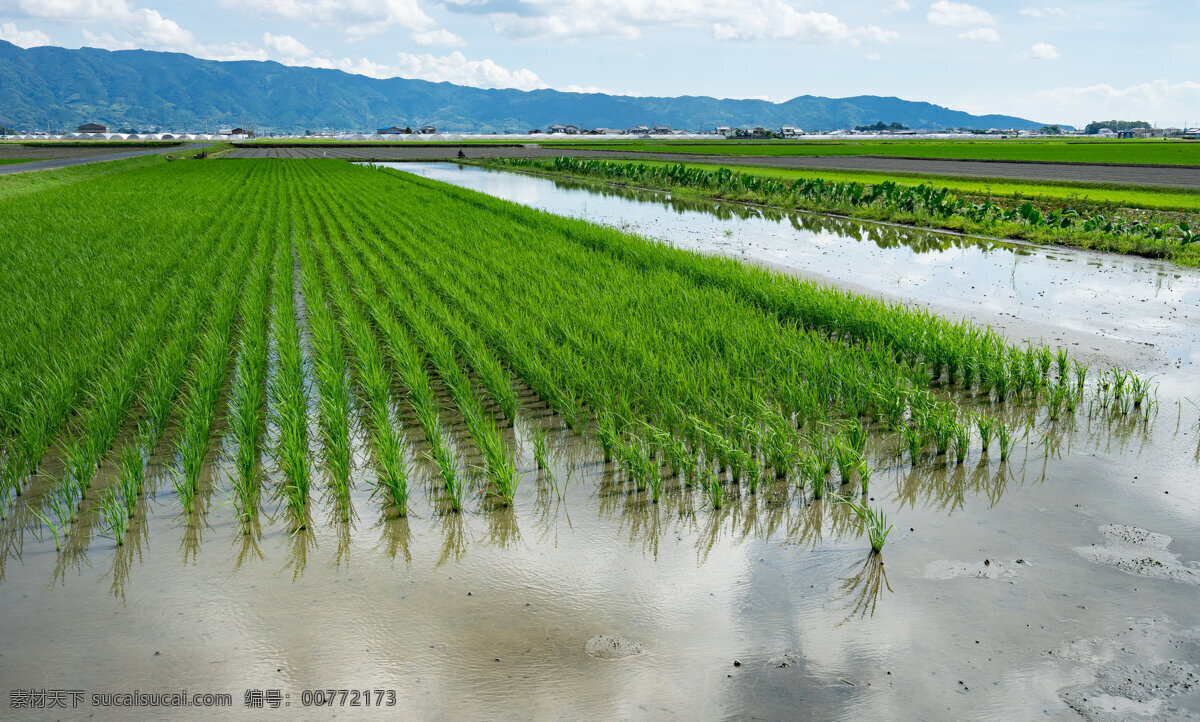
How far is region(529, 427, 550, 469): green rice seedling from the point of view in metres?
4.85

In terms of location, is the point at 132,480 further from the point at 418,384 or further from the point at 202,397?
the point at 418,384

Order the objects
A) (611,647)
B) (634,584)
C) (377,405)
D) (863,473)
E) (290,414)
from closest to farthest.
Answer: (611,647) → (634,584) → (863,473) → (290,414) → (377,405)

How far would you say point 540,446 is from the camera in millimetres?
4941

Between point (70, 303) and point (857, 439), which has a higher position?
point (70, 303)

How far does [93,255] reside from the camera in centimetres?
1172

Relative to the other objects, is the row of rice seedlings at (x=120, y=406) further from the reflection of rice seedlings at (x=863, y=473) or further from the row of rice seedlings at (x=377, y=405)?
the reflection of rice seedlings at (x=863, y=473)

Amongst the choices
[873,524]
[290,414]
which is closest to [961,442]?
[873,524]

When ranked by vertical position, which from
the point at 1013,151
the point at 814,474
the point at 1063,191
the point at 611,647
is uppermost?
the point at 1013,151

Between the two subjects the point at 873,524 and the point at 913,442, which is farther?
the point at 913,442

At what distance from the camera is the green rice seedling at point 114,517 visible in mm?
4008

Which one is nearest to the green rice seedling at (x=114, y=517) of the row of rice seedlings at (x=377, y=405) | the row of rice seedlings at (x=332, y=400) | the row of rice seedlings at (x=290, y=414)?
the row of rice seedlings at (x=290, y=414)

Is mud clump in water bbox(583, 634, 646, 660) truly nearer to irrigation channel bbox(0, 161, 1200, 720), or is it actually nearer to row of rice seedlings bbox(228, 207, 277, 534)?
irrigation channel bbox(0, 161, 1200, 720)

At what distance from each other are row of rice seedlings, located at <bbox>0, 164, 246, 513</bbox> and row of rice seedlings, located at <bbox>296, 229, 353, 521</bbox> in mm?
1473

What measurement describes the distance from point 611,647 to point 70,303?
8.19 meters
